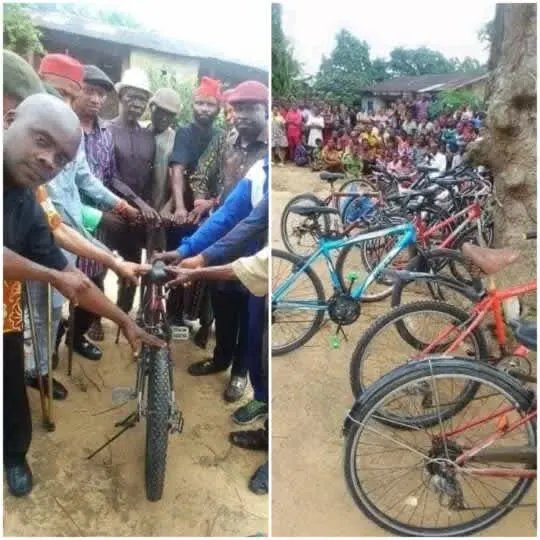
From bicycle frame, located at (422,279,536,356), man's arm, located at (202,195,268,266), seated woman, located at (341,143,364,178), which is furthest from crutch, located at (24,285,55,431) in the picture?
seated woman, located at (341,143,364,178)

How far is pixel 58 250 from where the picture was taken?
1852mm

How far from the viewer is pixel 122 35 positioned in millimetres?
1826

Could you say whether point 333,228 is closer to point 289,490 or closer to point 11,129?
point 289,490

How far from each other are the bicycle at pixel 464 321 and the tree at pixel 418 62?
66cm

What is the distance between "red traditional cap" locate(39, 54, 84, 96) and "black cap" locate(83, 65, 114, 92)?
1cm

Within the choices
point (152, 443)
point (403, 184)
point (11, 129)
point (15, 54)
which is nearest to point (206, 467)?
point (152, 443)

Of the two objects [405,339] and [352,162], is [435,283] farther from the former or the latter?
[352,162]

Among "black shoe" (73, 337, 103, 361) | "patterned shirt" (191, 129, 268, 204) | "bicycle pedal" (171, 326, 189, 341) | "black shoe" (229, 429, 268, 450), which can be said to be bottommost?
"black shoe" (229, 429, 268, 450)

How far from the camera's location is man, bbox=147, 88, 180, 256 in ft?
6.35

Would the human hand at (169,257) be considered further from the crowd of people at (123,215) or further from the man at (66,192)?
the man at (66,192)

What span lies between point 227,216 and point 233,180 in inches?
4.9

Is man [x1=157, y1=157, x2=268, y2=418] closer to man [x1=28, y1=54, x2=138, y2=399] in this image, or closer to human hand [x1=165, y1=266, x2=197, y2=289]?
human hand [x1=165, y1=266, x2=197, y2=289]

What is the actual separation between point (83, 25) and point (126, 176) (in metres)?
0.48

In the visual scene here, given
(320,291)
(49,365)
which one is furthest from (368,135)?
(49,365)
